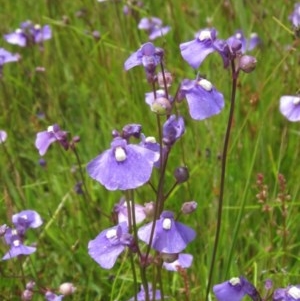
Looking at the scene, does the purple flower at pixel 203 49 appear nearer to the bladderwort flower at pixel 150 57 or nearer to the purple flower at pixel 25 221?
the bladderwort flower at pixel 150 57

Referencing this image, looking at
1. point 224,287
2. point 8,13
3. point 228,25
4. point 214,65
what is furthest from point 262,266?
point 8,13

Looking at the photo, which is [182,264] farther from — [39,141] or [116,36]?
[116,36]

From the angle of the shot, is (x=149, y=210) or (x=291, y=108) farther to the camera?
(x=291, y=108)

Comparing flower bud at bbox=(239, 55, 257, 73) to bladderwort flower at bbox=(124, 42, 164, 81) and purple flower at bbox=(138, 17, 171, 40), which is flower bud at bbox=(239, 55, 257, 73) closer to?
bladderwort flower at bbox=(124, 42, 164, 81)

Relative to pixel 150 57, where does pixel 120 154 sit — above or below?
below

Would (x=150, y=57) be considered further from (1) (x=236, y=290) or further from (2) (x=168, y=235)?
(1) (x=236, y=290)

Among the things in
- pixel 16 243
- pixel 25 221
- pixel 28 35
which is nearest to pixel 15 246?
pixel 16 243

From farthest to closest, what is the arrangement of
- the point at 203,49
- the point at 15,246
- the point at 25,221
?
1. the point at 25,221
2. the point at 15,246
3. the point at 203,49

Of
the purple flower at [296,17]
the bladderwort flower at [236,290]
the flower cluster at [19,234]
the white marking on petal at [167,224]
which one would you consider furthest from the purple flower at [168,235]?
the purple flower at [296,17]
